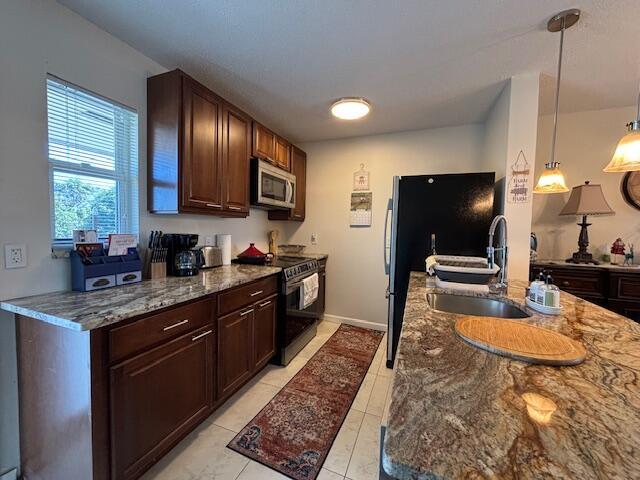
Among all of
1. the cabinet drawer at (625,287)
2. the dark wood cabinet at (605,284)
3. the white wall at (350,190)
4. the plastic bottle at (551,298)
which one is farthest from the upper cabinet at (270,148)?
the cabinet drawer at (625,287)

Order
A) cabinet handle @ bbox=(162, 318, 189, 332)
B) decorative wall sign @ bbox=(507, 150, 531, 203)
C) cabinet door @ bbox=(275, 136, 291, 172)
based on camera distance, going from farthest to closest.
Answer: cabinet door @ bbox=(275, 136, 291, 172) → decorative wall sign @ bbox=(507, 150, 531, 203) → cabinet handle @ bbox=(162, 318, 189, 332)

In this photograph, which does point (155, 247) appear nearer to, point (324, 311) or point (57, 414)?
point (57, 414)

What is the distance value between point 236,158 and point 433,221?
69.9 inches

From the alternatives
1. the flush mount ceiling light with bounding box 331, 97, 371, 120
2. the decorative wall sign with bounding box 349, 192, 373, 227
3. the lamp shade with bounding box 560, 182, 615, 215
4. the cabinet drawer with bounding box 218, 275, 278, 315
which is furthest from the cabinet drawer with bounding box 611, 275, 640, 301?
the cabinet drawer with bounding box 218, 275, 278, 315

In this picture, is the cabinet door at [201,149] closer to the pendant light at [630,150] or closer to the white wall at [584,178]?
the pendant light at [630,150]

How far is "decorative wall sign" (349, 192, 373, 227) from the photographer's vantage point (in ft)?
11.0

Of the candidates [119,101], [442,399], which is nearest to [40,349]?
[119,101]

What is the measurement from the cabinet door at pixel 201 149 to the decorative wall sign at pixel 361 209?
177 cm

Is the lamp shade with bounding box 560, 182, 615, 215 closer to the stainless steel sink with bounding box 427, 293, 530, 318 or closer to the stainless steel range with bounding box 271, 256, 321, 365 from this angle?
the stainless steel sink with bounding box 427, 293, 530, 318

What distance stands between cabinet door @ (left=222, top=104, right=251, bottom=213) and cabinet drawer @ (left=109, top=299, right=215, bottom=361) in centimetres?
95

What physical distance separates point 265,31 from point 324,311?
3043 mm

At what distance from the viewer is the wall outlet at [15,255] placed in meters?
1.27

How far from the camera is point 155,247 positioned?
185 cm

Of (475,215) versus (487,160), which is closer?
(475,215)
